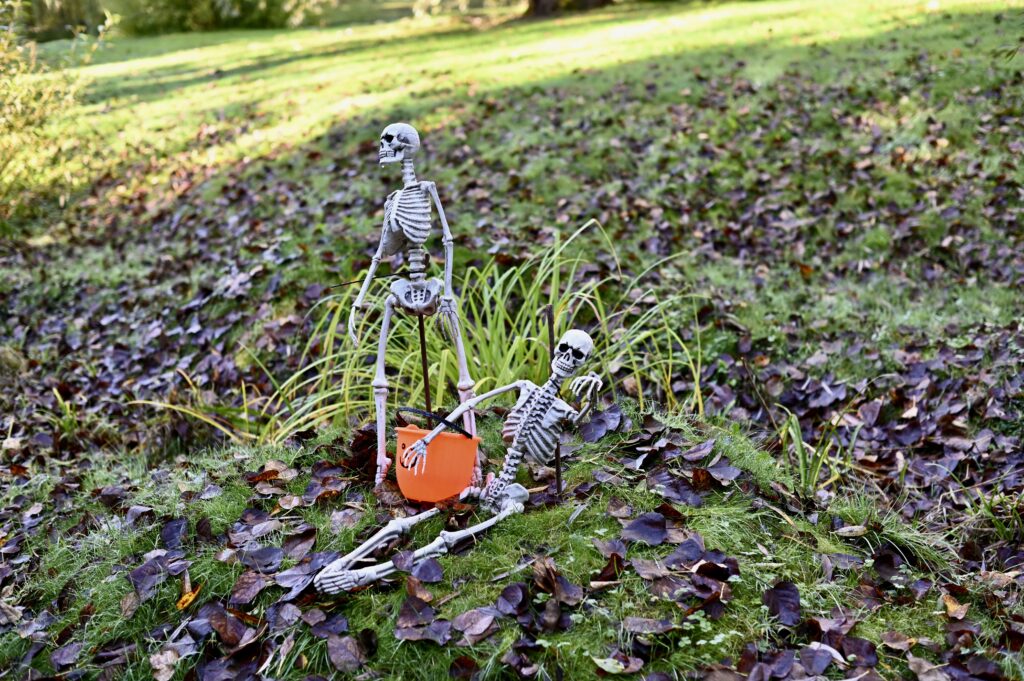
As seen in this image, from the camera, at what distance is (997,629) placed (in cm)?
234

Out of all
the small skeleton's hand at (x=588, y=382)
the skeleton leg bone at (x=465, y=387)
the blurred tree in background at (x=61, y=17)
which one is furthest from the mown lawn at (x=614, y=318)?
the blurred tree in background at (x=61, y=17)

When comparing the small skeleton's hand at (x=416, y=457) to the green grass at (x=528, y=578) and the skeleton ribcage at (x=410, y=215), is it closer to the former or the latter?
the green grass at (x=528, y=578)

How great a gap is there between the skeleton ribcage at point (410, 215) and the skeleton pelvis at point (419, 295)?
0.45 ft

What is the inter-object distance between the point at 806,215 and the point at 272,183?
4.30 meters

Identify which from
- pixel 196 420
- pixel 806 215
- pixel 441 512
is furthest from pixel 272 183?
pixel 441 512

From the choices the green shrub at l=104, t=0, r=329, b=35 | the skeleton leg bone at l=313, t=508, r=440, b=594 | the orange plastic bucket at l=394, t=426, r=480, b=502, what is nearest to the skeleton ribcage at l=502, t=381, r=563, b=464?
the orange plastic bucket at l=394, t=426, r=480, b=502

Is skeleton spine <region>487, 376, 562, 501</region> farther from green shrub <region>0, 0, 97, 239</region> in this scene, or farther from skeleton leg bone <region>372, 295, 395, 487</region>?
green shrub <region>0, 0, 97, 239</region>

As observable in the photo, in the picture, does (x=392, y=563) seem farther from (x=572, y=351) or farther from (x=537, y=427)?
(x=572, y=351)

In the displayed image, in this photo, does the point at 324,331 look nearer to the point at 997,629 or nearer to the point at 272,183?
the point at 272,183

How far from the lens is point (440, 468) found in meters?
2.53

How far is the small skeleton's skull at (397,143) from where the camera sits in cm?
248

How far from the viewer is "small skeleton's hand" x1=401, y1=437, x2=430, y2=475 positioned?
238 cm

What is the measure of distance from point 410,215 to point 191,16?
17.2 m

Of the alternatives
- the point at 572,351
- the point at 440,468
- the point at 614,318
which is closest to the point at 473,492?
the point at 440,468
